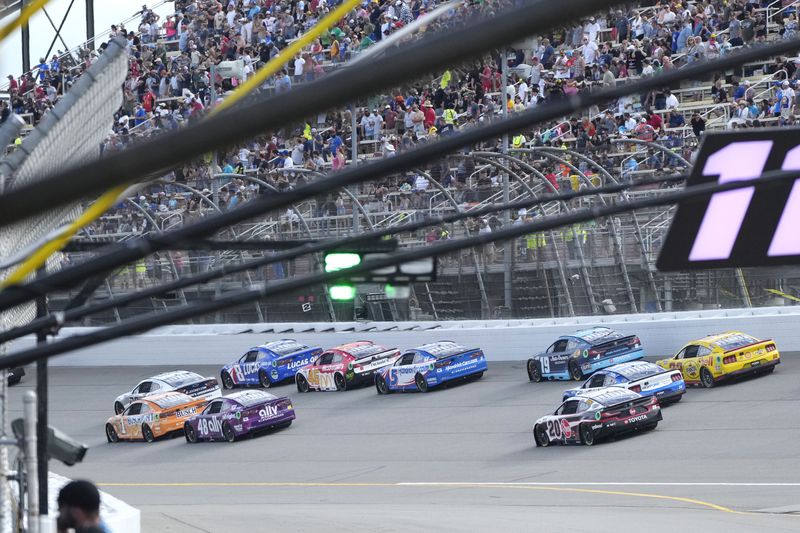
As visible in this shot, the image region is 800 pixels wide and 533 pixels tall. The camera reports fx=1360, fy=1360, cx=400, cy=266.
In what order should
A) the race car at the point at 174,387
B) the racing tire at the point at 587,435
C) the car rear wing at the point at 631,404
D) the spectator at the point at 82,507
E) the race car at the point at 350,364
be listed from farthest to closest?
the race car at the point at 350,364 < the race car at the point at 174,387 < the racing tire at the point at 587,435 < the car rear wing at the point at 631,404 < the spectator at the point at 82,507

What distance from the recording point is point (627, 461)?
896 inches

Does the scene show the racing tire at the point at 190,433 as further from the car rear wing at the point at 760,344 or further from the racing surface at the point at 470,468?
the car rear wing at the point at 760,344

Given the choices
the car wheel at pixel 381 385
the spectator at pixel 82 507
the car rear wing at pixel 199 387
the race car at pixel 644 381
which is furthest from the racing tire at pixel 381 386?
the spectator at pixel 82 507

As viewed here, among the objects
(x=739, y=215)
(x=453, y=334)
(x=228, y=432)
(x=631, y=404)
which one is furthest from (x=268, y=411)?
(x=739, y=215)

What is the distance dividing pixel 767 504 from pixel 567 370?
1162cm

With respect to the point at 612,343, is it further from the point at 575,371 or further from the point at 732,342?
the point at 732,342

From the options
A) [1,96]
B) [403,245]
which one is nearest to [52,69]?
[1,96]

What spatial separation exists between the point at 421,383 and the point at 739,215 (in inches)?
1008

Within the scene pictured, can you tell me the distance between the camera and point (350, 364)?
106ft

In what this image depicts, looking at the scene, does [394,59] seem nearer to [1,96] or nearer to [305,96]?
[305,96]

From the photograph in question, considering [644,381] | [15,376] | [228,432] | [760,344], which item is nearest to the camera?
[644,381]

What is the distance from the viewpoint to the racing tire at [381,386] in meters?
31.7

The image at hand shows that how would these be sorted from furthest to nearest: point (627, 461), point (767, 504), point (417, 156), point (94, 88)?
point (627, 461) → point (767, 504) → point (94, 88) → point (417, 156)

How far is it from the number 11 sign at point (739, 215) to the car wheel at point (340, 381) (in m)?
27.1
